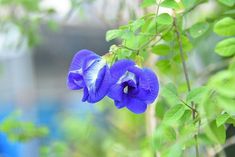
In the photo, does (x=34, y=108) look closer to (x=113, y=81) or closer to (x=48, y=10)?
(x=48, y=10)

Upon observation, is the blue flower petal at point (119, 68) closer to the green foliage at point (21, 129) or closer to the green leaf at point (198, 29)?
the green leaf at point (198, 29)

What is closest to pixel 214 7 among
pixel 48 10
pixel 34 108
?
pixel 48 10

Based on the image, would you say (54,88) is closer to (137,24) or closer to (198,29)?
(198,29)

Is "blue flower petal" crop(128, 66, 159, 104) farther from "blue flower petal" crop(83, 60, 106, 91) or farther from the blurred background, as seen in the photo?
the blurred background

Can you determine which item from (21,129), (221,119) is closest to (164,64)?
(221,119)

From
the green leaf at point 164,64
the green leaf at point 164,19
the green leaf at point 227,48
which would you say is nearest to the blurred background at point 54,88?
the green leaf at point 164,64

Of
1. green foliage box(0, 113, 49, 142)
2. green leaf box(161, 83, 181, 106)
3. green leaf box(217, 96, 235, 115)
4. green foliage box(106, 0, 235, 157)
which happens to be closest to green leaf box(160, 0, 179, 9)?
green foliage box(106, 0, 235, 157)
